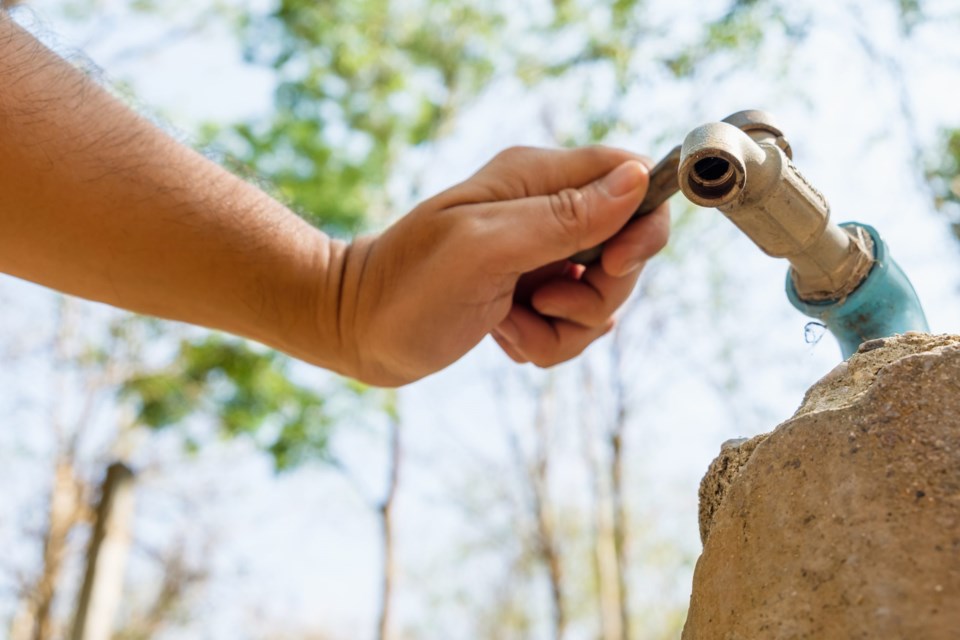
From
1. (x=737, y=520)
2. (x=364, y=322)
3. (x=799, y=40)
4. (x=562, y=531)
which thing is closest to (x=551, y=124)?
(x=799, y=40)

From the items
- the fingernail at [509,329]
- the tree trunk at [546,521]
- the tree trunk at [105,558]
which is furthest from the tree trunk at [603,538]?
the fingernail at [509,329]

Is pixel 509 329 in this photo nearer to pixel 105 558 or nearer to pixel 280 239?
pixel 280 239

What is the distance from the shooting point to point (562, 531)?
1781 centimetres

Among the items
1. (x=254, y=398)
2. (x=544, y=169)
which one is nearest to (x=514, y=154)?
(x=544, y=169)

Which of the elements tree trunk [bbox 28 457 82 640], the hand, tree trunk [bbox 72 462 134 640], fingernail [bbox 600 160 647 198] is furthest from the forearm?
tree trunk [bbox 28 457 82 640]

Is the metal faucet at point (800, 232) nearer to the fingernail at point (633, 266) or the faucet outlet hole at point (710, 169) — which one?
the faucet outlet hole at point (710, 169)

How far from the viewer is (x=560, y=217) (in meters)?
1.96

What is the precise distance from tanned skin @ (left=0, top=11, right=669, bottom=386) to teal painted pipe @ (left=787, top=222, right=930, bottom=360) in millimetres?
611

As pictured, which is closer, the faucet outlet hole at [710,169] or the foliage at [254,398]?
the faucet outlet hole at [710,169]

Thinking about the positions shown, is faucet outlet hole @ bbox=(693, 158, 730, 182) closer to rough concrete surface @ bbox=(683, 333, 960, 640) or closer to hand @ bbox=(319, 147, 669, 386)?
rough concrete surface @ bbox=(683, 333, 960, 640)

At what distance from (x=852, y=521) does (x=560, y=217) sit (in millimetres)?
1087

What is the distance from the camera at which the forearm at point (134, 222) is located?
67.8 inches

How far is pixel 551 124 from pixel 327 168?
155 inches

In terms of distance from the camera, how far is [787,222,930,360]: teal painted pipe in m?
1.45
